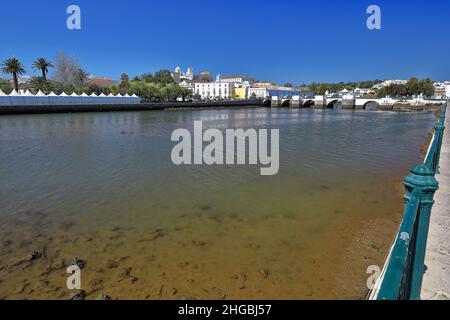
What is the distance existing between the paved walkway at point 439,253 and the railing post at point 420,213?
3.30 feet

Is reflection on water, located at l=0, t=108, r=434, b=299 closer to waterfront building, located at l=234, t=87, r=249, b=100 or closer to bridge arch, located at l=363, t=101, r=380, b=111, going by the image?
bridge arch, located at l=363, t=101, r=380, b=111

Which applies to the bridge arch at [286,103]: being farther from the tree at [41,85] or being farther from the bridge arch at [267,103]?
the tree at [41,85]

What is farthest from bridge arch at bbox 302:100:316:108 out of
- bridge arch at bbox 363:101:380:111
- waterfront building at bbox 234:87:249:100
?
waterfront building at bbox 234:87:249:100

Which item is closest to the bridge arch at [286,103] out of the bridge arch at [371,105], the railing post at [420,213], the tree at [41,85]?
the bridge arch at [371,105]

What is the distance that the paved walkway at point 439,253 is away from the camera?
3.22 meters

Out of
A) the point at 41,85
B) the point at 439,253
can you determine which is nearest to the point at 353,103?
the point at 41,85

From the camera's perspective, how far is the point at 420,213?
2.29 m

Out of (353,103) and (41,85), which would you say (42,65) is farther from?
(353,103)

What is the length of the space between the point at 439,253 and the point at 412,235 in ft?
8.16

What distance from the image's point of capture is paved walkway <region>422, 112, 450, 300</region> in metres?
3.22

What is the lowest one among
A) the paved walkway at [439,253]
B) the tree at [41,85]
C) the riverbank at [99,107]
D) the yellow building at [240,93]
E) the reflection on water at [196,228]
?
the reflection on water at [196,228]

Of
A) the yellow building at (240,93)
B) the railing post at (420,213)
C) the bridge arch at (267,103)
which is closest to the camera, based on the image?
the railing post at (420,213)
